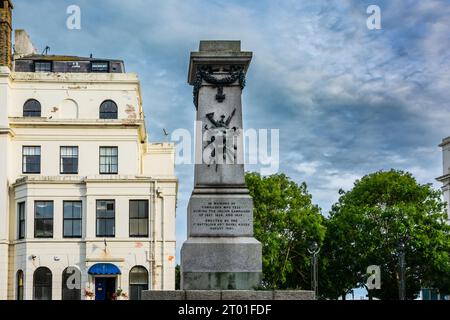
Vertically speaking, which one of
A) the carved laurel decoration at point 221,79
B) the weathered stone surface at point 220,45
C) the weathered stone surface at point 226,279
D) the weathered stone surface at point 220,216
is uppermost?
the weathered stone surface at point 220,45

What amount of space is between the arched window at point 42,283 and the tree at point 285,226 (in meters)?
16.4

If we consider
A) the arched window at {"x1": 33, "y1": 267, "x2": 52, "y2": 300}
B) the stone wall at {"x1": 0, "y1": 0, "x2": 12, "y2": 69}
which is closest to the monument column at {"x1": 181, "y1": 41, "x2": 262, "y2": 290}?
the arched window at {"x1": 33, "y1": 267, "x2": 52, "y2": 300}

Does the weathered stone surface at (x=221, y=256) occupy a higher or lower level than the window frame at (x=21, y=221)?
lower

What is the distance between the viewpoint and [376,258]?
2554 inches

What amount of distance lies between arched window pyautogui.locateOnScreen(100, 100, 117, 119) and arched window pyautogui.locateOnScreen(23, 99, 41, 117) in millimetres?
4663

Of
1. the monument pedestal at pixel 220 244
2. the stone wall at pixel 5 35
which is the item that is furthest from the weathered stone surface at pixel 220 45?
the stone wall at pixel 5 35

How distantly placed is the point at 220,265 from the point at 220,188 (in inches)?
81.9

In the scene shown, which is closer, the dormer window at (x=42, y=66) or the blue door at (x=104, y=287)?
the blue door at (x=104, y=287)

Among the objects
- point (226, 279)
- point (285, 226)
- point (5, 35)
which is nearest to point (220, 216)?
point (226, 279)

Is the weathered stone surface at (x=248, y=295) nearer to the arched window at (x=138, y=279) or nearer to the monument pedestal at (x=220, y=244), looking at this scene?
the monument pedestal at (x=220, y=244)

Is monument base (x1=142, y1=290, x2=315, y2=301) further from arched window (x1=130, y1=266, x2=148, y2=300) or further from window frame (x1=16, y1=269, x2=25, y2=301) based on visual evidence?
window frame (x1=16, y1=269, x2=25, y2=301)

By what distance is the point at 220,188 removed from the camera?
21984 mm

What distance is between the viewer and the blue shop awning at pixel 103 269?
56750 mm

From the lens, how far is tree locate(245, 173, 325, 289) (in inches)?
2581
